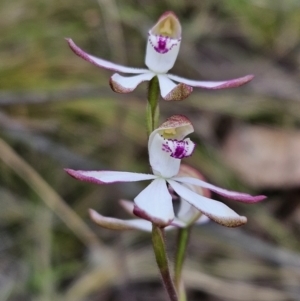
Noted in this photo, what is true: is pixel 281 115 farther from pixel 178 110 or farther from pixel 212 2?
pixel 212 2

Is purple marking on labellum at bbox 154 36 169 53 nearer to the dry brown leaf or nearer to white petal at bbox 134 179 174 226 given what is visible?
white petal at bbox 134 179 174 226

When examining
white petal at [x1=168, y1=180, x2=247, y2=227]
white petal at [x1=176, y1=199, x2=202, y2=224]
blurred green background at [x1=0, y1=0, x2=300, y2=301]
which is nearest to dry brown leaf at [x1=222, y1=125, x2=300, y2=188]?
blurred green background at [x1=0, y1=0, x2=300, y2=301]

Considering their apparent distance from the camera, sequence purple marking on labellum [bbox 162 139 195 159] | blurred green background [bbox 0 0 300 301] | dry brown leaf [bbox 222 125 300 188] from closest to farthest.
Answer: purple marking on labellum [bbox 162 139 195 159]
blurred green background [bbox 0 0 300 301]
dry brown leaf [bbox 222 125 300 188]

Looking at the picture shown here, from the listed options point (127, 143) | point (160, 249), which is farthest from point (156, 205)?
point (127, 143)

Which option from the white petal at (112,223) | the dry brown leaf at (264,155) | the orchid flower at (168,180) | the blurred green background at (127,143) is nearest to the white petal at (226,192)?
the orchid flower at (168,180)

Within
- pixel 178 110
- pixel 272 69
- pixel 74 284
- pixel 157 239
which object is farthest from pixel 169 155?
pixel 272 69

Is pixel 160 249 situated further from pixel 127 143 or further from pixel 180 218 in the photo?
pixel 127 143

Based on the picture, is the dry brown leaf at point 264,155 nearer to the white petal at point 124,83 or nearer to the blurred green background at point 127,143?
the blurred green background at point 127,143
